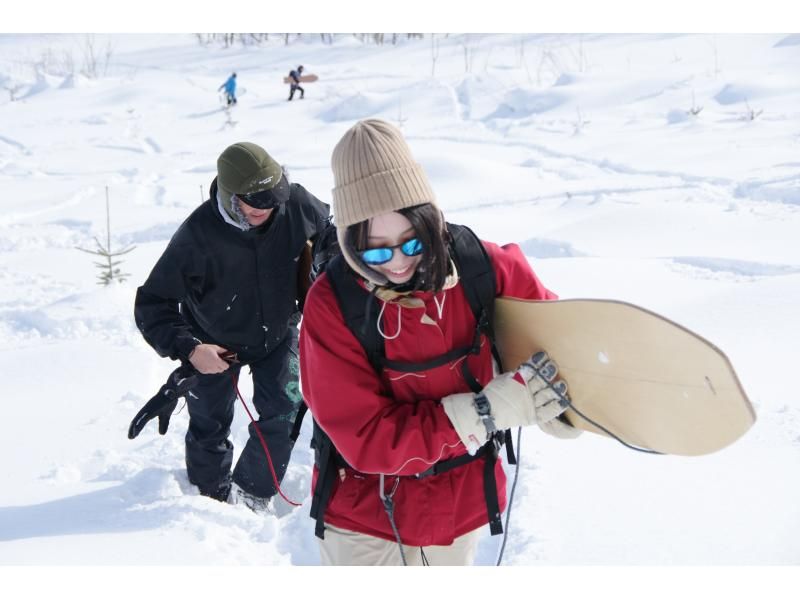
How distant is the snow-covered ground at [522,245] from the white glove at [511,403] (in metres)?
0.91

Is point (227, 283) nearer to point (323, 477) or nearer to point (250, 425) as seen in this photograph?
point (250, 425)

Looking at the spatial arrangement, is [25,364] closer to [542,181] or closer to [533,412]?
[533,412]

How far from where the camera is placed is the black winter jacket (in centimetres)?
305

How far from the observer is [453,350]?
197cm

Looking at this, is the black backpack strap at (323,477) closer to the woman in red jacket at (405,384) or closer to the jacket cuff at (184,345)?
the woman in red jacket at (405,384)

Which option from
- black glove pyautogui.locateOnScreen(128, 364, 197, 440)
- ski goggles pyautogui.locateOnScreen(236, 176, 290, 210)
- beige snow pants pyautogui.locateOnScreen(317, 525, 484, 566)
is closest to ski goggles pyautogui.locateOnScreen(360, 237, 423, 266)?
beige snow pants pyautogui.locateOnScreen(317, 525, 484, 566)

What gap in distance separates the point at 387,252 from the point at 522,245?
5.25 m

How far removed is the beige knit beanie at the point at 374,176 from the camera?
1791 mm

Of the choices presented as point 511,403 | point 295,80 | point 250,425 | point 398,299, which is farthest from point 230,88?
point 511,403

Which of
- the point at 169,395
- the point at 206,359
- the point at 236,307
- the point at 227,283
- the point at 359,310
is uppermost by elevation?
the point at 359,310

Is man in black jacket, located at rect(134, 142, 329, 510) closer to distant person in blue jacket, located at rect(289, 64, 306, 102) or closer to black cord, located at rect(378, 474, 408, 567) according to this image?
black cord, located at rect(378, 474, 408, 567)

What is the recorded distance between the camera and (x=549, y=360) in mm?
2057

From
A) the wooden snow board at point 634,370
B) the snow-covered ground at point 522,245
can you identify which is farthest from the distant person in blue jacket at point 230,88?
the wooden snow board at point 634,370

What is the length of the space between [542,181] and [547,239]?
3.20 m
